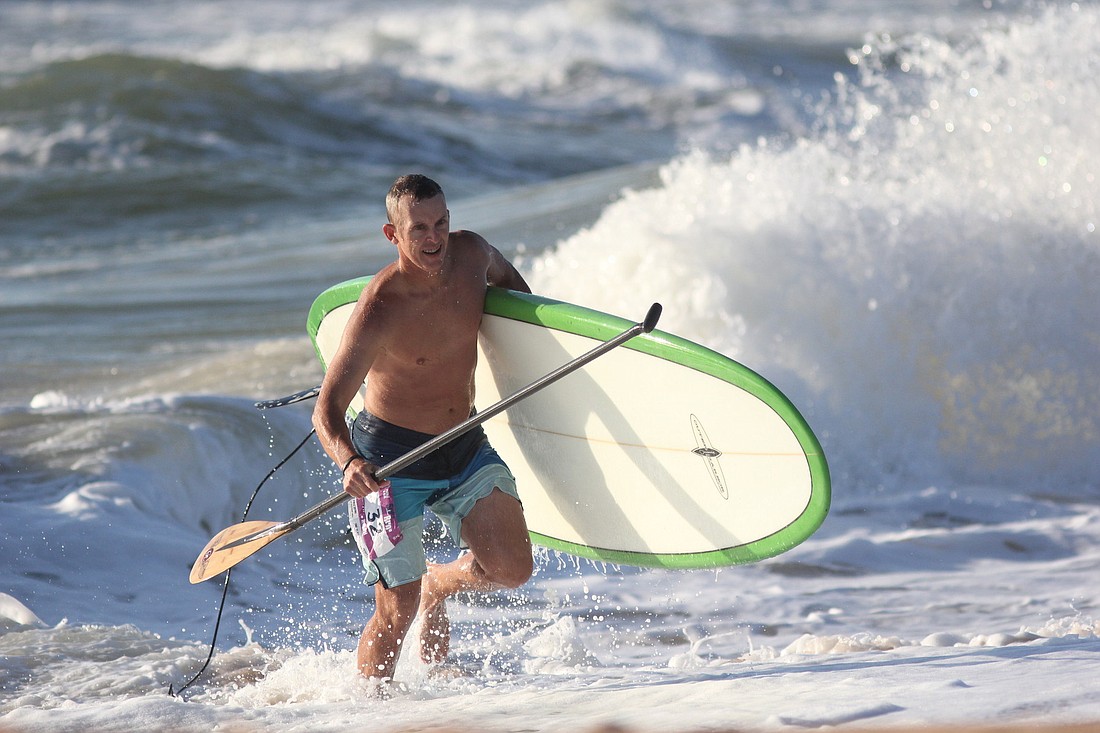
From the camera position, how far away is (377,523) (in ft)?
11.3

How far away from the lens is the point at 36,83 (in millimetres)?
16297

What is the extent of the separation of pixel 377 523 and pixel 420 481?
0.18 metres

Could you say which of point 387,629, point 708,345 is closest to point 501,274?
point 387,629

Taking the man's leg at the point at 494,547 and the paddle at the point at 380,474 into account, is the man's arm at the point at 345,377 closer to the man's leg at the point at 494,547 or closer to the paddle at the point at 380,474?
the paddle at the point at 380,474

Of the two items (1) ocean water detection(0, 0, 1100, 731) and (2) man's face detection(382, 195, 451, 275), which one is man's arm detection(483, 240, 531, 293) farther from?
(1) ocean water detection(0, 0, 1100, 731)

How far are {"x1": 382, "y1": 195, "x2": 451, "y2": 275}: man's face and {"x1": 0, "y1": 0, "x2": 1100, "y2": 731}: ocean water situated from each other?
1192 millimetres

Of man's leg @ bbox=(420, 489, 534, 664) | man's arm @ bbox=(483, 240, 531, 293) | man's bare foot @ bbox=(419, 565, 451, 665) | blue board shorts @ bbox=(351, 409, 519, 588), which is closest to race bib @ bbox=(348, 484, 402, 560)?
blue board shorts @ bbox=(351, 409, 519, 588)

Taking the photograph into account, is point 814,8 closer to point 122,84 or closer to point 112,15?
point 112,15

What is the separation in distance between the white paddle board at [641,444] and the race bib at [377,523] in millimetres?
683

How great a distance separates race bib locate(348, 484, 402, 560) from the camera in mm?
3420

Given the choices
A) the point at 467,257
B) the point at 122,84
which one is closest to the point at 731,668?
the point at 467,257

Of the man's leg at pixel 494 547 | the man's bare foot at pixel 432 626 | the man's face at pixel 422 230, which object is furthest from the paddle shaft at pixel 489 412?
the man's bare foot at pixel 432 626

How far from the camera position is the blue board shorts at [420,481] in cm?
348

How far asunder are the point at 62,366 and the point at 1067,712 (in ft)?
20.9
